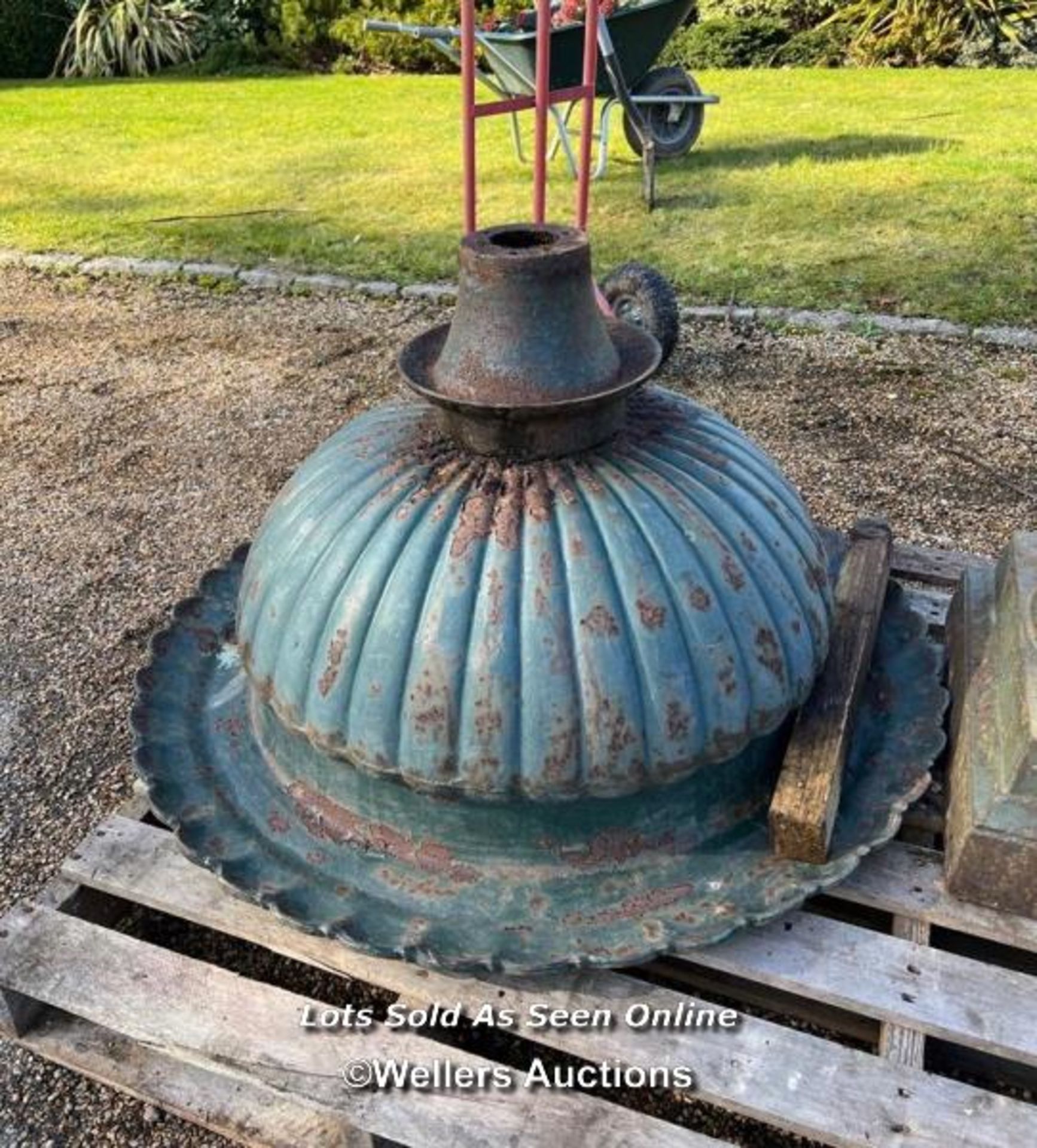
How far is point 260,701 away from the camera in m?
2.22

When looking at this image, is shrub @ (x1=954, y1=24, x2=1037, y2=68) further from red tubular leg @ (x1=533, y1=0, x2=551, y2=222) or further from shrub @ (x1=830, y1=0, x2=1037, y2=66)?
red tubular leg @ (x1=533, y1=0, x2=551, y2=222)

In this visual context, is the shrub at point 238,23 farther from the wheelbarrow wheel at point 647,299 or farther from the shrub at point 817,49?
the wheelbarrow wheel at point 647,299

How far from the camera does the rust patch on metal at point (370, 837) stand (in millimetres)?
1960

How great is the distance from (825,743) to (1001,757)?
0.31 meters

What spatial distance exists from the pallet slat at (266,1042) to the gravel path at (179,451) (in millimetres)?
304

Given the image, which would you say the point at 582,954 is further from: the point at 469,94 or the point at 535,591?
the point at 469,94

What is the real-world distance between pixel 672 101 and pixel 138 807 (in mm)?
6669

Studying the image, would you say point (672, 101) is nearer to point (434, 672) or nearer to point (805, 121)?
point (805, 121)

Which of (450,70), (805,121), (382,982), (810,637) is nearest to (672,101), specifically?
(805,121)

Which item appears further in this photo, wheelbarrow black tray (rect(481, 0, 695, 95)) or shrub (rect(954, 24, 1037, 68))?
shrub (rect(954, 24, 1037, 68))

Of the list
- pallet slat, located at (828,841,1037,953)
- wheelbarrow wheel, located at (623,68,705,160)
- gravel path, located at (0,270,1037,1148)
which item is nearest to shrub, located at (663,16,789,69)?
wheelbarrow wheel, located at (623,68,705,160)

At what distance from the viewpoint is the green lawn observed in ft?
19.1

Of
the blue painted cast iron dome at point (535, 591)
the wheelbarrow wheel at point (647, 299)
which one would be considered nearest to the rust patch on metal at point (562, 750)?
the blue painted cast iron dome at point (535, 591)

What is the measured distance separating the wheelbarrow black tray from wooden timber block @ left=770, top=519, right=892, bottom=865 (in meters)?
5.83
